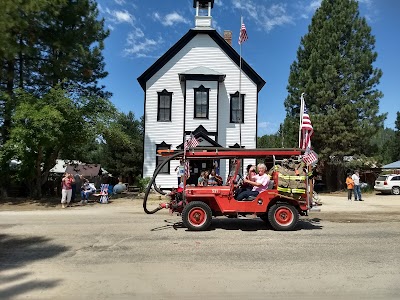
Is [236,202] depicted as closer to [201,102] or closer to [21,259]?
[21,259]

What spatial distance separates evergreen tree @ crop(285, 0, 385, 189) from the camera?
28.5 meters

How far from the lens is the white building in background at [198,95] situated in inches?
971

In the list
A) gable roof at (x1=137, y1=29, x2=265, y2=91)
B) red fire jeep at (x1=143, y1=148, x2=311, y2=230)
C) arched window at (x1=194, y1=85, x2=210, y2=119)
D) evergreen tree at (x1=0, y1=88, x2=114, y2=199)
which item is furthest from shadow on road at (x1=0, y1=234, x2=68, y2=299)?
gable roof at (x1=137, y1=29, x2=265, y2=91)

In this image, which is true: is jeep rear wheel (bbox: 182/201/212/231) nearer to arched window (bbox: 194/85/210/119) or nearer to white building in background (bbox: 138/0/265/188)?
white building in background (bbox: 138/0/265/188)

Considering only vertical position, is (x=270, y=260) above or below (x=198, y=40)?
below

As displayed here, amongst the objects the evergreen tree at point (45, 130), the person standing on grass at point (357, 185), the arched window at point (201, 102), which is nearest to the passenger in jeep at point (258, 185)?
the evergreen tree at point (45, 130)

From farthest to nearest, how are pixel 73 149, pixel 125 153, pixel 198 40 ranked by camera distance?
pixel 125 153 → pixel 198 40 → pixel 73 149

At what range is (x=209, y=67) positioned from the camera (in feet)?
82.0

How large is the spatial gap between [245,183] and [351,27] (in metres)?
24.3

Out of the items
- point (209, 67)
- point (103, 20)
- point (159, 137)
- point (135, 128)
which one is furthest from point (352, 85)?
point (135, 128)

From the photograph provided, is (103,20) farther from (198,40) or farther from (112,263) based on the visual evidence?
(112,263)

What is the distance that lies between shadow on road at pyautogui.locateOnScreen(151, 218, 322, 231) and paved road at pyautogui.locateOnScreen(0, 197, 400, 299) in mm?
30

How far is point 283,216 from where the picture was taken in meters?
10.2

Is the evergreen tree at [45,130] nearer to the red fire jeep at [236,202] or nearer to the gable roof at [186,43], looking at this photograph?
the gable roof at [186,43]
